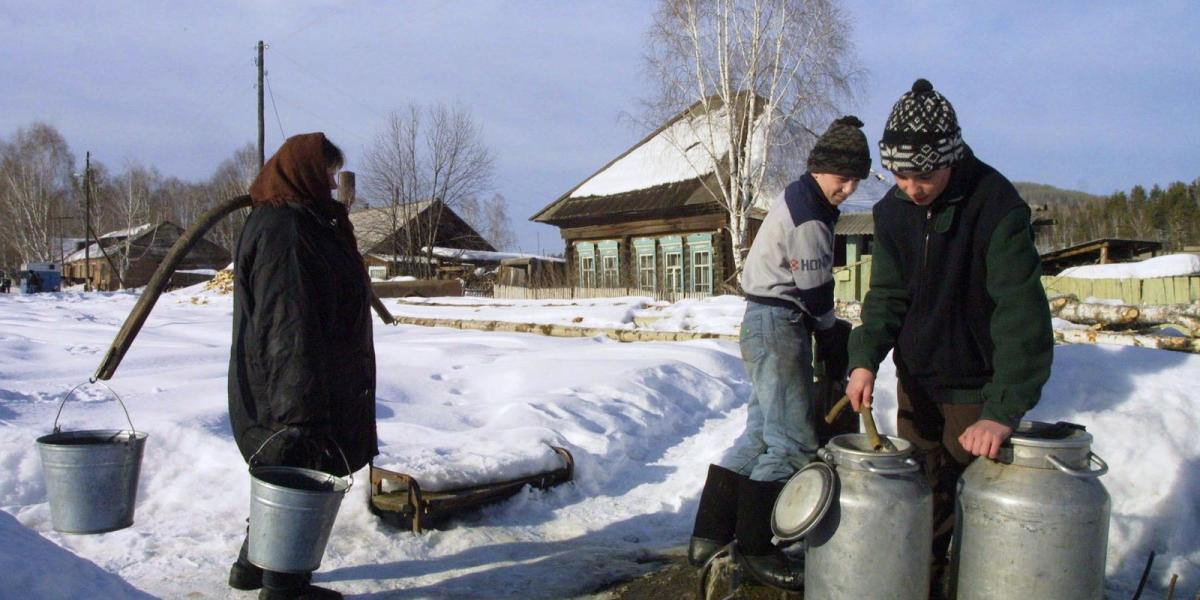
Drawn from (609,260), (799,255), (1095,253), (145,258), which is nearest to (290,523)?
(799,255)

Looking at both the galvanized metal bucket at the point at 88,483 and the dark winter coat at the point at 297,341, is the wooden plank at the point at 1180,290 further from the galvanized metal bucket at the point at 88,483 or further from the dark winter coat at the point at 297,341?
the galvanized metal bucket at the point at 88,483

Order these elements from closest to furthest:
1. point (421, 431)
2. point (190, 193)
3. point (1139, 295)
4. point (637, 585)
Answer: point (637, 585) < point (421, 431) < point (1139, 295) < point (190, 193)

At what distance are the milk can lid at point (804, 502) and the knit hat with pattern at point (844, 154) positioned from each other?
1.13m

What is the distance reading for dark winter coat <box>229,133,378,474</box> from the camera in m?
2.90

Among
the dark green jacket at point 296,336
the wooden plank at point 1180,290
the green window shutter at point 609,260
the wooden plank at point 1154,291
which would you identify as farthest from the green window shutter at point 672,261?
the dark green jacket at point 296,336

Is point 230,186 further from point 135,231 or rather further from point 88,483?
point 88,483

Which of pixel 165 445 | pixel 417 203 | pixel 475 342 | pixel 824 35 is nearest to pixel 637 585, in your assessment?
pixel 165 445

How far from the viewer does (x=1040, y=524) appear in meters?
2.30

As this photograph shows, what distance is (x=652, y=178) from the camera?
27.4 meters

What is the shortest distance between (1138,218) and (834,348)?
66.0 meters

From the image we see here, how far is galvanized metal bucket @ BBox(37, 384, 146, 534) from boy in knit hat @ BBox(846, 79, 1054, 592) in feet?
8.28

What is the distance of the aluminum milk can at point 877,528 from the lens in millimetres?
2408

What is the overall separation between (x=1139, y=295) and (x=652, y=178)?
1431 centimetres

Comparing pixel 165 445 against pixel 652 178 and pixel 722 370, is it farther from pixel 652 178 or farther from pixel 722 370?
pixel 652 178
